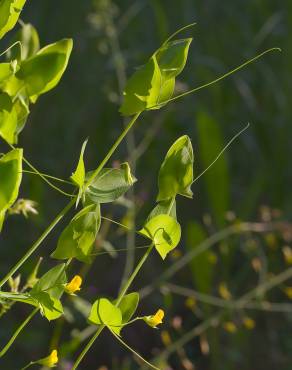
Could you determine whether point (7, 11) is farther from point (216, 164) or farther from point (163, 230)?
point (216, 164)

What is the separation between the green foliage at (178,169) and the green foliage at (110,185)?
25mm

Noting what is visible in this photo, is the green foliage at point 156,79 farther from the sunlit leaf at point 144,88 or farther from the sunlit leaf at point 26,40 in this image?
the sunlit leaf at point 26,40

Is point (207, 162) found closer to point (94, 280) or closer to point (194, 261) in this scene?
point (194, 261)

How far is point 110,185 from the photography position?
751 mm

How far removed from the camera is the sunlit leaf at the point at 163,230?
74 centimetres

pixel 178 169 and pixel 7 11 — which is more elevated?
pixel 7 11

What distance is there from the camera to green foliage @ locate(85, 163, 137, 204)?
2.44ft

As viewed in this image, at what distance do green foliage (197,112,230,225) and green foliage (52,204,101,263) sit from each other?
1.41 m

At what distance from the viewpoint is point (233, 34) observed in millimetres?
3006

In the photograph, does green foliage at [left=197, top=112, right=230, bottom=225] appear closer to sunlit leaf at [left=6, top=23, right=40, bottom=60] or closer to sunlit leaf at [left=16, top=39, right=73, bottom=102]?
sunlit leaf at [left=6, top=23, right=40, bottom=60]

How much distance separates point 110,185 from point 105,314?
96 millimetres

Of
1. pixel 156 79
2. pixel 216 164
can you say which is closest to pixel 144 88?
pixel 156 79

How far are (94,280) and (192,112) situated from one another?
0.55 m

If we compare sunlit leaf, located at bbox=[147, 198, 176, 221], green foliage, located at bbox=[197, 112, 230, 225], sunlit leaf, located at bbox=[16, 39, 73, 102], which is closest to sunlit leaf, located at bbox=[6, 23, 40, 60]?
sunlit leaf, located at bbox=[16, 39, 73, 102]
